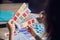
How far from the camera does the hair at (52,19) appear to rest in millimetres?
365

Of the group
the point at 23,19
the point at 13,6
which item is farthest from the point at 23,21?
the point at 13,6

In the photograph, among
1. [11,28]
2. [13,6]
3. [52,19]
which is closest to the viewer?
[52,19]

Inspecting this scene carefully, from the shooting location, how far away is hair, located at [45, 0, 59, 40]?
365 mm

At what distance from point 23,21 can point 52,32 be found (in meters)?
0.73

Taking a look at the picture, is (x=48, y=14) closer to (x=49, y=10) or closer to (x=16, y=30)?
(x=49, y=10)

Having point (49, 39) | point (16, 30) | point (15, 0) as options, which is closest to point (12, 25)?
point (16, 30)

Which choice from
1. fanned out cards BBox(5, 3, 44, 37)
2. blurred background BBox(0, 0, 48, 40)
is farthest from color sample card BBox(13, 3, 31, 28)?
blurred background BBox(0, 0, 48, 40)

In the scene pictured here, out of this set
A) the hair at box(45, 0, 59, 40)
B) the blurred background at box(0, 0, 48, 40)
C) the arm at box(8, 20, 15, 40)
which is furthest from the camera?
the blurred background at box(0, 0, 48, 40)

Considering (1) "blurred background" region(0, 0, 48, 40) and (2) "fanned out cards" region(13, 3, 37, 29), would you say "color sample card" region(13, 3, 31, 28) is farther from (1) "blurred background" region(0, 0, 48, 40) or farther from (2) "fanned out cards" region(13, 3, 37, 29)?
(1) "blurred background" region(0, 0, 48, 40)

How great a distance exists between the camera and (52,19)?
37 centimetres

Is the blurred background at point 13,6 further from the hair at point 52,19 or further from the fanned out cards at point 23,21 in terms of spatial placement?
the hair at point 52,19

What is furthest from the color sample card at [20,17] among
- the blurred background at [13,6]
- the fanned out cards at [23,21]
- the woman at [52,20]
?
the woman at [52,20]

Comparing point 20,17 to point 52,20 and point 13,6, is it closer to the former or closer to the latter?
point 13,6

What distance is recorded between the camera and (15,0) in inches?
70.7
